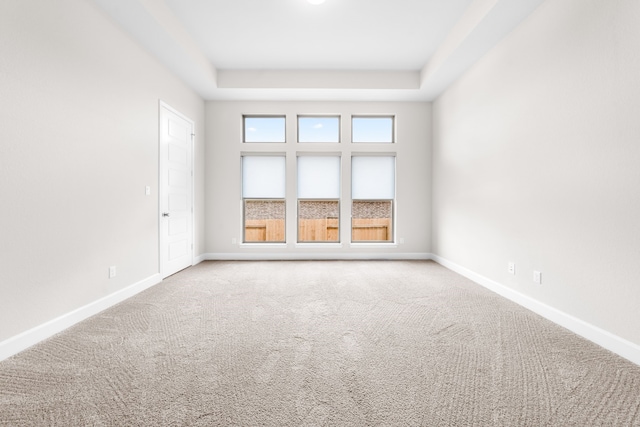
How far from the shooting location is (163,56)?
374cm

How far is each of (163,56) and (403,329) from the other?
14.3 ft

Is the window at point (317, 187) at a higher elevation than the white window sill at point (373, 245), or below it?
higher

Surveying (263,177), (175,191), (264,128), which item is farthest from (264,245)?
(264,128)

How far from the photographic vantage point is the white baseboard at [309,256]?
5434 millimetres

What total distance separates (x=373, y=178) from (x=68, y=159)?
454 cm

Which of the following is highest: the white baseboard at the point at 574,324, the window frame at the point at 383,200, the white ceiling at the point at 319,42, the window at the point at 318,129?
the white ceiling at the point at 319,42

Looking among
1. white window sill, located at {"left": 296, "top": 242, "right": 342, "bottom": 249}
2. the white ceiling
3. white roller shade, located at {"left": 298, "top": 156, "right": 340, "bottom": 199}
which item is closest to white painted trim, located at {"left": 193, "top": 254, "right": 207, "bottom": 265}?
white window sill, located at {"left": 296, "top": 242, "right": 342, "bottom": 249}

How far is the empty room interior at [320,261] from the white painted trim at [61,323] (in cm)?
2

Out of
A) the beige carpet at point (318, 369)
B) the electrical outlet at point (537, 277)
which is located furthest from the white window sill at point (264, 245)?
the electrical outlet at point (537, 277)

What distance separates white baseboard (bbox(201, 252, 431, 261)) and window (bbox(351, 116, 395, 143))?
229 centimetres

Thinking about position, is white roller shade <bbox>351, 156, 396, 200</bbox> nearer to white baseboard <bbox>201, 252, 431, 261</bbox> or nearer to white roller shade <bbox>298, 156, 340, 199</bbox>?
white roller shade <bbox>298, 156, 340, 199</bbox>

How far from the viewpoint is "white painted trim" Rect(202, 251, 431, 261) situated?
5.44 m

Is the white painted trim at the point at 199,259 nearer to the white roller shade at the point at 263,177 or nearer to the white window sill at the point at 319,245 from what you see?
the white roller shade at the point at 263,177

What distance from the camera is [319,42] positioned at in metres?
3.97
